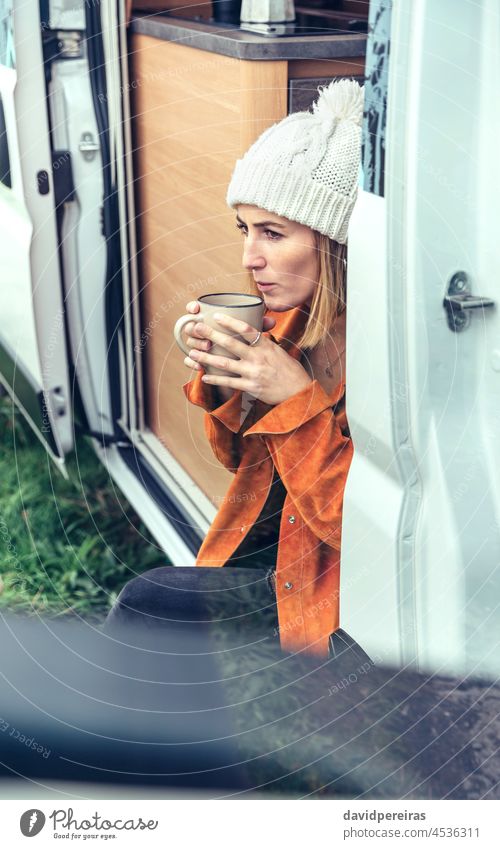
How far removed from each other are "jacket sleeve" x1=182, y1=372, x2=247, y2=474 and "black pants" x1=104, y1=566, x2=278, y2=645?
155mm

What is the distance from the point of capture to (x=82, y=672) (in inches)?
51.5

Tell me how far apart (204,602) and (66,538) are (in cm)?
65

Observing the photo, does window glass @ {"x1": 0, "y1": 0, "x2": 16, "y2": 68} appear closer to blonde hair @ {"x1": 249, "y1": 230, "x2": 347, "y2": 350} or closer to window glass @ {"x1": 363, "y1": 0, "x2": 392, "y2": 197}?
blonde hair @ {"x1": 249, "y1": 230, "x2": 347, "y2": 350}

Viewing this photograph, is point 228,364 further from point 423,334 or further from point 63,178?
point 63,178

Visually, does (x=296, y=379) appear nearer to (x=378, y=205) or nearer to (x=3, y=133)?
(x=378, y=205)

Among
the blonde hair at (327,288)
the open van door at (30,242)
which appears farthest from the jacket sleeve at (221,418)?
the open van door at (30,242)

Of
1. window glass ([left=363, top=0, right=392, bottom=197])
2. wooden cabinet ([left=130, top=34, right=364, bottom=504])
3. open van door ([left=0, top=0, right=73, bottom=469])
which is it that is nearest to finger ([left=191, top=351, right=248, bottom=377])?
window glass ([left=363, top=0, right=392, bottom=197])

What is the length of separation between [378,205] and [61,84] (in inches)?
42.9

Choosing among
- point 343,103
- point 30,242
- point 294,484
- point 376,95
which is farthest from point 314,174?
point 30,242

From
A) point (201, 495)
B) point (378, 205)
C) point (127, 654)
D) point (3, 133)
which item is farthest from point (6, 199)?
point (378, 205)

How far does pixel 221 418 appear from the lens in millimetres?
1163

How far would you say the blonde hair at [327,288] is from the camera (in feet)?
3.69

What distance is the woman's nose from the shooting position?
3.75 feet
